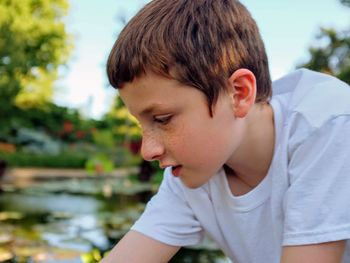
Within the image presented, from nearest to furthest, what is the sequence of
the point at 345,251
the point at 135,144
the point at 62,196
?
the point at 345,251
the point at 62,196
the point at 135,144

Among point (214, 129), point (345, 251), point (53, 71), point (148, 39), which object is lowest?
point (345, 251)

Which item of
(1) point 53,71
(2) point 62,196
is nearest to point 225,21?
(2) point 62,196

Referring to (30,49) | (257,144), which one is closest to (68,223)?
(257,144)

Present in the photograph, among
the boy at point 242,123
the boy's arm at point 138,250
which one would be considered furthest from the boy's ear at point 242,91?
the boy's arm at point 138,250

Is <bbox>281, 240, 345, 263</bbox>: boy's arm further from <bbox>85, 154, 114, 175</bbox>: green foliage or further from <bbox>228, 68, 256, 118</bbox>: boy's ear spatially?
<bbox>85, 154, 114, 175</bbox>: green foliage

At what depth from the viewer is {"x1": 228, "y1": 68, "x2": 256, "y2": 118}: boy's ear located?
1045 mm

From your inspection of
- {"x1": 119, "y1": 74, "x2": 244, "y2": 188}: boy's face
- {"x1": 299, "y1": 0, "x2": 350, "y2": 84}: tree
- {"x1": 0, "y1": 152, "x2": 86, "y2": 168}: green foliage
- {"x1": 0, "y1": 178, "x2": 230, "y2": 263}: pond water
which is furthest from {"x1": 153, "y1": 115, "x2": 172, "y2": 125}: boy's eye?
{"x1": 0, "y1": 152, "x2": 86, "y2": 168}: green foliage

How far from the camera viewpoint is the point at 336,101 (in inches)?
40.8

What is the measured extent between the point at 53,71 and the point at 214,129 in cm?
1839

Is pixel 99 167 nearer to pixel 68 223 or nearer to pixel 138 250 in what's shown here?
pixel 68 223

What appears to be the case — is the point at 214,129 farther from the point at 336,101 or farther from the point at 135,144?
the point at 135,144

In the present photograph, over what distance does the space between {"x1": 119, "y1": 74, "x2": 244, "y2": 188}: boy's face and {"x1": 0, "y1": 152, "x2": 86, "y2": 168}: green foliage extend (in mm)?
11501

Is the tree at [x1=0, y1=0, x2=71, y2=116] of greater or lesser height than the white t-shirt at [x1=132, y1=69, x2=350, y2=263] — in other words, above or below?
above

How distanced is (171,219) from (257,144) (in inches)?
10.7
